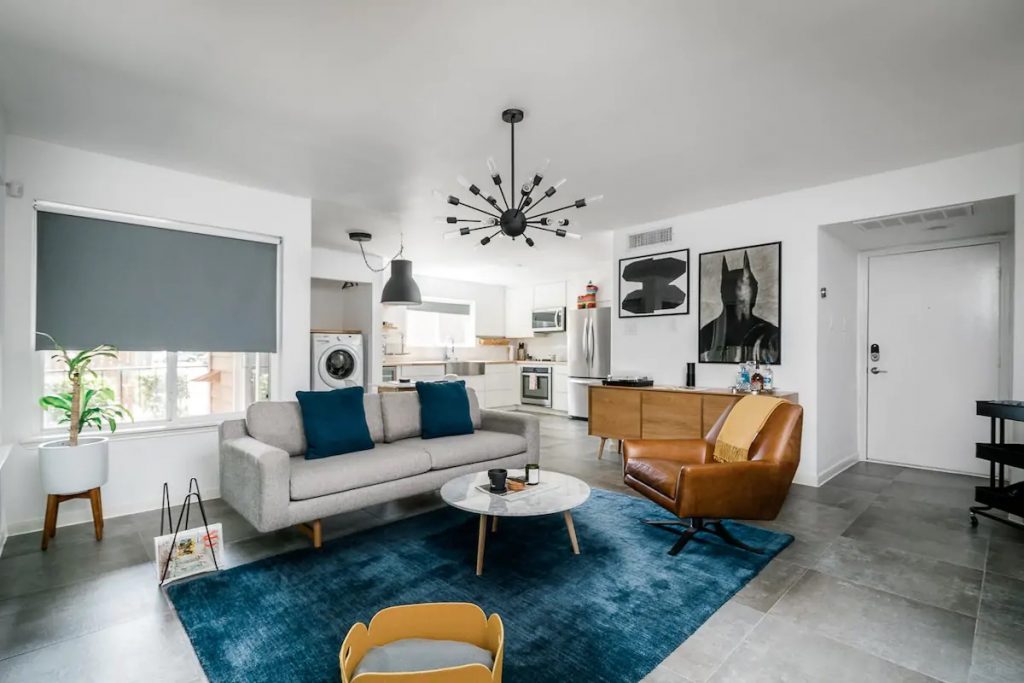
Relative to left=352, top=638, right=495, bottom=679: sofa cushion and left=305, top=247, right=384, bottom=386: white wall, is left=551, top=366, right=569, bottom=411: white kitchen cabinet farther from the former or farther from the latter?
left=352, top=638, right=495, bottom=679: sofa cushion

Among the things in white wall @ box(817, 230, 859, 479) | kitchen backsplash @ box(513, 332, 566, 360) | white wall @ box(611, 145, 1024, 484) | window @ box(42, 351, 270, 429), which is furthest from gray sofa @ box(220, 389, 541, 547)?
kitchen backsplash @ box(513, 332, 566, 360)

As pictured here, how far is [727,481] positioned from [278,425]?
282 centimetres

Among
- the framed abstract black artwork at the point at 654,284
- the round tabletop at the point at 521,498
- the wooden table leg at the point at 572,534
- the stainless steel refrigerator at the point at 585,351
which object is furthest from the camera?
the stainless steel refrigerator at the point at 585,351

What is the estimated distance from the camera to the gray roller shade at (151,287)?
11.0 feet

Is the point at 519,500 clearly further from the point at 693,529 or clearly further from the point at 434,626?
the point at 434,626

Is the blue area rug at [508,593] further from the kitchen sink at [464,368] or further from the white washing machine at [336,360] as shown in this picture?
the kitchen sink at [464,368]

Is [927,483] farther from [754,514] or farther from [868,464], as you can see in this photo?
[754,514]

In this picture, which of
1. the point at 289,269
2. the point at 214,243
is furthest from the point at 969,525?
the point at 214,243

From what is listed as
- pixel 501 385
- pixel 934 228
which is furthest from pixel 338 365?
pixel 934 228

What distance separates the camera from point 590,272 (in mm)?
8188

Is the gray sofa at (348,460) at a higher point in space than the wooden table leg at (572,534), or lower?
higher

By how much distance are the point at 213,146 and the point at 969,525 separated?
5.59 meters

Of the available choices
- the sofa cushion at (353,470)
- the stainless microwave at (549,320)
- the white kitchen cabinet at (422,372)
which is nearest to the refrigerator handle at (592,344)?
the stainless microwave at (549,320)

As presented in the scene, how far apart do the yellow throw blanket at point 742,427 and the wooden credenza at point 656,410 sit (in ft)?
2.51
